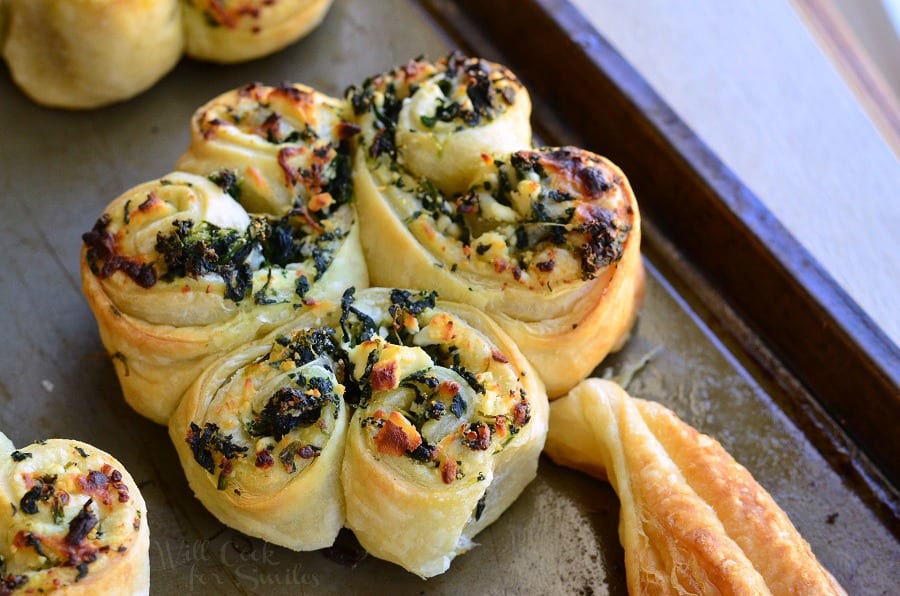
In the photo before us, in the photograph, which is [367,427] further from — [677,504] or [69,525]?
[677,504]

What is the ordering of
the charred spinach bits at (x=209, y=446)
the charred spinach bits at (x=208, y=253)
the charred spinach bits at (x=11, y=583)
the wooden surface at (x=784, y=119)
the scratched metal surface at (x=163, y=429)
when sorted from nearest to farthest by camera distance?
the charred spinach bits at (x=11, y=583) → the charred spinach bits at (x=209, y=446) → the charred spinach bits at (x=208, y=253) → the scratched metal surface at (x=163, y=429) → the wooden surface at (x=784, y=119)

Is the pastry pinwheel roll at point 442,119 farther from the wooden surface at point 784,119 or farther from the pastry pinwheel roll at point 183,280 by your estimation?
the wooden surface at point 784,119

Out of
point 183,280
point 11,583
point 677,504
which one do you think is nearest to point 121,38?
point 183,280

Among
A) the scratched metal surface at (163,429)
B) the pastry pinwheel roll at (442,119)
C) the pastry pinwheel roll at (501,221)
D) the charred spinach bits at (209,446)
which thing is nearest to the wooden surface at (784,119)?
the scratched metal surface at (163,429)

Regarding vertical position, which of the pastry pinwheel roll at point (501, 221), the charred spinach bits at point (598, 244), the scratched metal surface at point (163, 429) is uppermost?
the charred spinach bits at point (598, 244)

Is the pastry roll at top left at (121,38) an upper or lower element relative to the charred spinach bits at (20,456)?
upper

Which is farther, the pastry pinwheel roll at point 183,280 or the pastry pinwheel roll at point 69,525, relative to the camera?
the pastry pinwheel roll at point 183,280

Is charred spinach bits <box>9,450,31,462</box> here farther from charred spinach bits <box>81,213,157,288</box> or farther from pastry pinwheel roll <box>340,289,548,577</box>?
pastry pinwheel roll <box>340,289,548,577</box>
